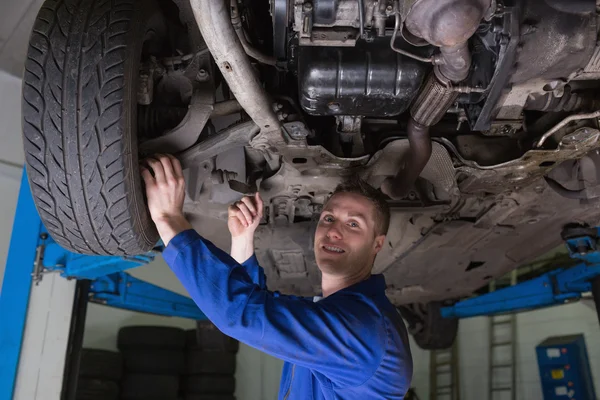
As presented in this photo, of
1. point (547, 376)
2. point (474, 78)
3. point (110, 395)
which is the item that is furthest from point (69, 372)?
point (547, 376)

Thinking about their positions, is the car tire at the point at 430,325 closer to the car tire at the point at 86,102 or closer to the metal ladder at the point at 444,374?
the metal ladder at the point at 444,374

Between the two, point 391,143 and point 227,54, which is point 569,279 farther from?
point 227,54

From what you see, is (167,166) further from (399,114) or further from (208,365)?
(208,365)

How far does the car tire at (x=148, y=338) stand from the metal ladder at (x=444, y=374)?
11.0 ft

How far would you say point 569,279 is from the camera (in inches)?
127

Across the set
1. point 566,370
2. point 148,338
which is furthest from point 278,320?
point 566,370

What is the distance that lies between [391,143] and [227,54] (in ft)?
2.71

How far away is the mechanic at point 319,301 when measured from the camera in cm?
116

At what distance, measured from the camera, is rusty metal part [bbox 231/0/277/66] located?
121 centimetres

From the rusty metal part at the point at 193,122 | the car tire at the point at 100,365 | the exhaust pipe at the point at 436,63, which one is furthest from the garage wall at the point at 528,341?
the rusty metal part at the point at 193,122

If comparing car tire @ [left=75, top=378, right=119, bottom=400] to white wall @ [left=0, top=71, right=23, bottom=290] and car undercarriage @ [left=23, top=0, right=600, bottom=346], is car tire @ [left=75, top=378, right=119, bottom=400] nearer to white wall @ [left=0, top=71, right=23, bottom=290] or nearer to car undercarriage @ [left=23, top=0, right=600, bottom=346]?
white wall @ [left=0, top=71, right=23, bottom=290]

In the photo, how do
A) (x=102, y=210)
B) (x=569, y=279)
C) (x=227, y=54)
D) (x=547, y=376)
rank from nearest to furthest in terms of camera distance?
(x=227, y=54) < (x=102, y=210) < (x=569, y=279) < (x=547, y=376)

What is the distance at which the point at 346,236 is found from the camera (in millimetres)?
1571

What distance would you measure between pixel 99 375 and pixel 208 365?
1.04 m
